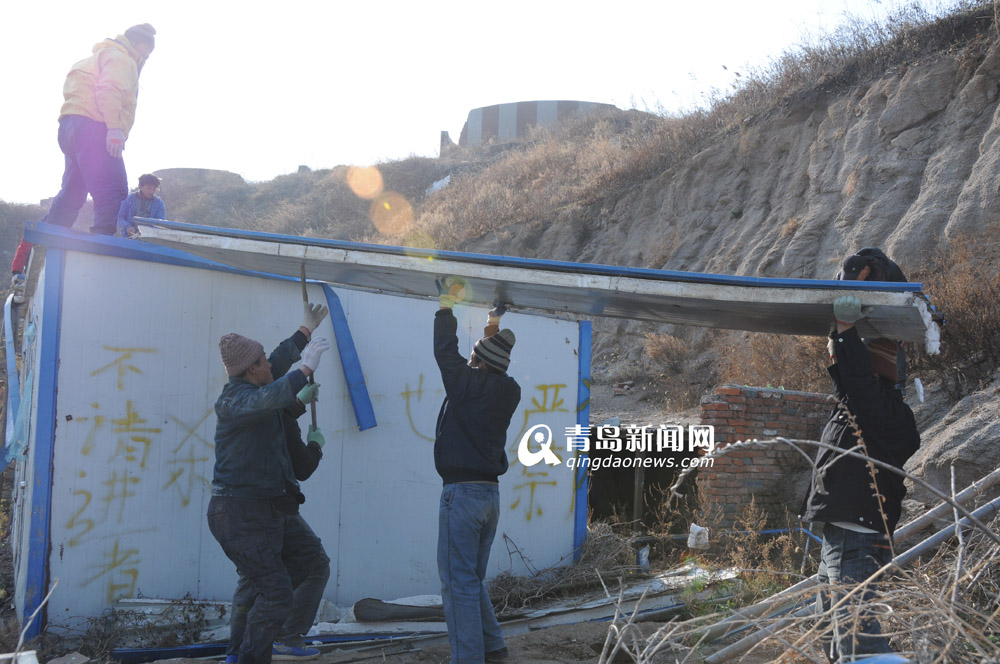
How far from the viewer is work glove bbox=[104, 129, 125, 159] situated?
5805mm

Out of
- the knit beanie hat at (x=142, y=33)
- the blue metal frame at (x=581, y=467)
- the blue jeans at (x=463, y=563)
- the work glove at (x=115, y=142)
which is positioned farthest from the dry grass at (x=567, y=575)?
the knit beanie hat at (x=142, y=33)

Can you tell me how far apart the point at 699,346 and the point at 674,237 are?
9.73 feet

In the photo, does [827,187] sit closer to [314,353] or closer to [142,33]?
[142,33]

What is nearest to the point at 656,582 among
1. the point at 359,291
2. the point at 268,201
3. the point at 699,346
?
the point at 359,291

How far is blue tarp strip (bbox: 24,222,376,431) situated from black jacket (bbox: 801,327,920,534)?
136 inches

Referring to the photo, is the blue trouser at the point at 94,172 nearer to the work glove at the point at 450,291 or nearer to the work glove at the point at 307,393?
the work glove at the point at 307,393

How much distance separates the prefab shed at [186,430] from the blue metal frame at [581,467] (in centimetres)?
11

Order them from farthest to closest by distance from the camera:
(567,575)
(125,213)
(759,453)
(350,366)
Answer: (759,453) → (125,213) → (567,575) → (350,366)

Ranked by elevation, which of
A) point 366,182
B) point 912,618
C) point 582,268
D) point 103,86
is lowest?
point 912,618

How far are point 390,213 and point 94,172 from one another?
63.8ft

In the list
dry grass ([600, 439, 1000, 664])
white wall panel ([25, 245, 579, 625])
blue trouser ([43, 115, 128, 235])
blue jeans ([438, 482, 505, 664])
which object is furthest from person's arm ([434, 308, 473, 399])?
blue trouser ([43, 115, 128, 235])

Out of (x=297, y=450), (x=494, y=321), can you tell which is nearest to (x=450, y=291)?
(x=494, y=321)

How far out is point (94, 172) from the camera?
5.85 m

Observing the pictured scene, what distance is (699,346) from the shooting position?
1261 cm
